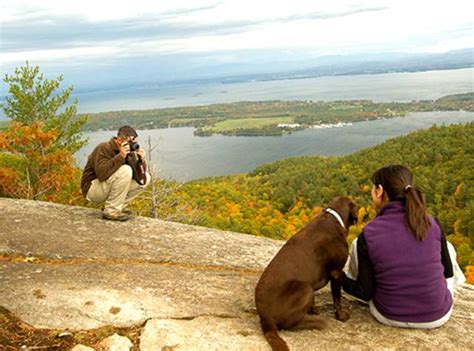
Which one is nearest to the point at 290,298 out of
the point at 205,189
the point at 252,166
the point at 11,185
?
the point at 11,185

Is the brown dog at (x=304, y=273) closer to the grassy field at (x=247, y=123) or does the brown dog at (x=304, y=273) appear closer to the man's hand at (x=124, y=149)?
the man's hand at (x=124, y=149)

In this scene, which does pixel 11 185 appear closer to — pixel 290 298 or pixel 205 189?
pixel 290 298

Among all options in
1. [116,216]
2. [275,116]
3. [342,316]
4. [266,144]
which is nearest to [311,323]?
[342,316]

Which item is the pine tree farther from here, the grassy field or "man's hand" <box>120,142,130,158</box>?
the grassy field

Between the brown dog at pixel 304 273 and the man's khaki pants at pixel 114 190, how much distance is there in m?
3.25

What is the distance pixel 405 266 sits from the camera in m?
3.22

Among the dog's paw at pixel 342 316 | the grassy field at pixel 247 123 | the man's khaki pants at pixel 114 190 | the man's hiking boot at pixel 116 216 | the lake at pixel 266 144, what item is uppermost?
the man's khaki pants at pixel 114 190

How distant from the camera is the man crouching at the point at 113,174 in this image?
225 inches

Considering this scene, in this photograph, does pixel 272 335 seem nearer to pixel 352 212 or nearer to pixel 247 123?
pixel 352 212

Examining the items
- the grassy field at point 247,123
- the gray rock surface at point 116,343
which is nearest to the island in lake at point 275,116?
→ the grassy field at point 247,123

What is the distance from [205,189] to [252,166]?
4004 centimetres

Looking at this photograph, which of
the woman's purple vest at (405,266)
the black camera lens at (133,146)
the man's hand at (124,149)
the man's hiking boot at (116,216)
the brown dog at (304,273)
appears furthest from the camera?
the man's hiking boot at (116,216)

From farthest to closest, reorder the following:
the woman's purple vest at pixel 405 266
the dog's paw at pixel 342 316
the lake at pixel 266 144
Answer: the lake at pixel 266 144, the dog's paw at pixel 342 316, the woman's purple vest at pixel 405 266

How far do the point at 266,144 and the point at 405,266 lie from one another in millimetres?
103465
